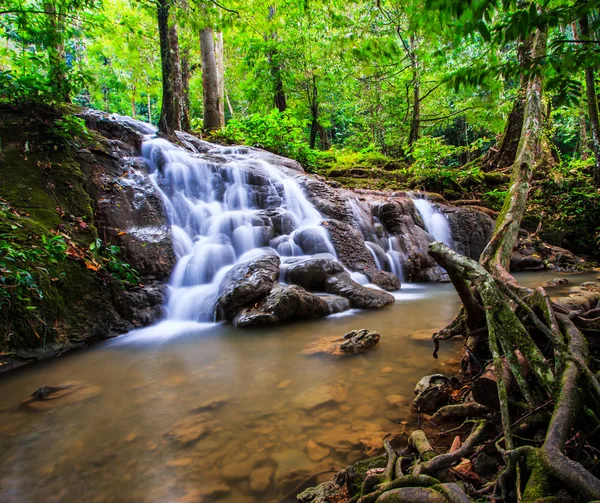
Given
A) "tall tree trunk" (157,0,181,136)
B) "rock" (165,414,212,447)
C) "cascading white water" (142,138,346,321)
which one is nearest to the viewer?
"rock" (165,414,212,447)

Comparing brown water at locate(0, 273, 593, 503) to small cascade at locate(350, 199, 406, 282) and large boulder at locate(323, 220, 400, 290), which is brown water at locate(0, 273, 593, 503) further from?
small cascade at locate(350, 199, 406, 282)

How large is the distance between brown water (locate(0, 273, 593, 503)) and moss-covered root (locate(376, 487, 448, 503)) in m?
0.69

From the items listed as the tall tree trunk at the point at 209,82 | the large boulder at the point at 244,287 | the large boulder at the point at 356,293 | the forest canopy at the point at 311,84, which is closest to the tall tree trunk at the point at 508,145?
the forest canopy at the point at 311,84

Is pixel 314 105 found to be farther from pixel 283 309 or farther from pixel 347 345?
pixel 347 345

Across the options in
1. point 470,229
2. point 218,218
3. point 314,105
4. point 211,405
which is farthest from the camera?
point 314,105

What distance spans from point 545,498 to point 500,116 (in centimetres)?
1364

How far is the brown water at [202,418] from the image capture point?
79.7 inches

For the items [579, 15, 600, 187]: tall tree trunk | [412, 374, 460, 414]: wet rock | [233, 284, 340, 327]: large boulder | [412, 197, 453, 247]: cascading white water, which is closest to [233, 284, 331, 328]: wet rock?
Result: [233, 284, 340, 327]: large boulder

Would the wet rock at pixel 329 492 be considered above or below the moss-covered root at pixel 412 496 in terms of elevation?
below

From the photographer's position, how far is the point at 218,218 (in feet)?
25.3

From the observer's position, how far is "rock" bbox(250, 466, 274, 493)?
193cm

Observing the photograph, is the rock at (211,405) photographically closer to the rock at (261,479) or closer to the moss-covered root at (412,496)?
Result: the rock at (261,479)

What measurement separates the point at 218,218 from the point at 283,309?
3.39 meters

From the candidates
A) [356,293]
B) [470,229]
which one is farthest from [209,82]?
[356,293]
